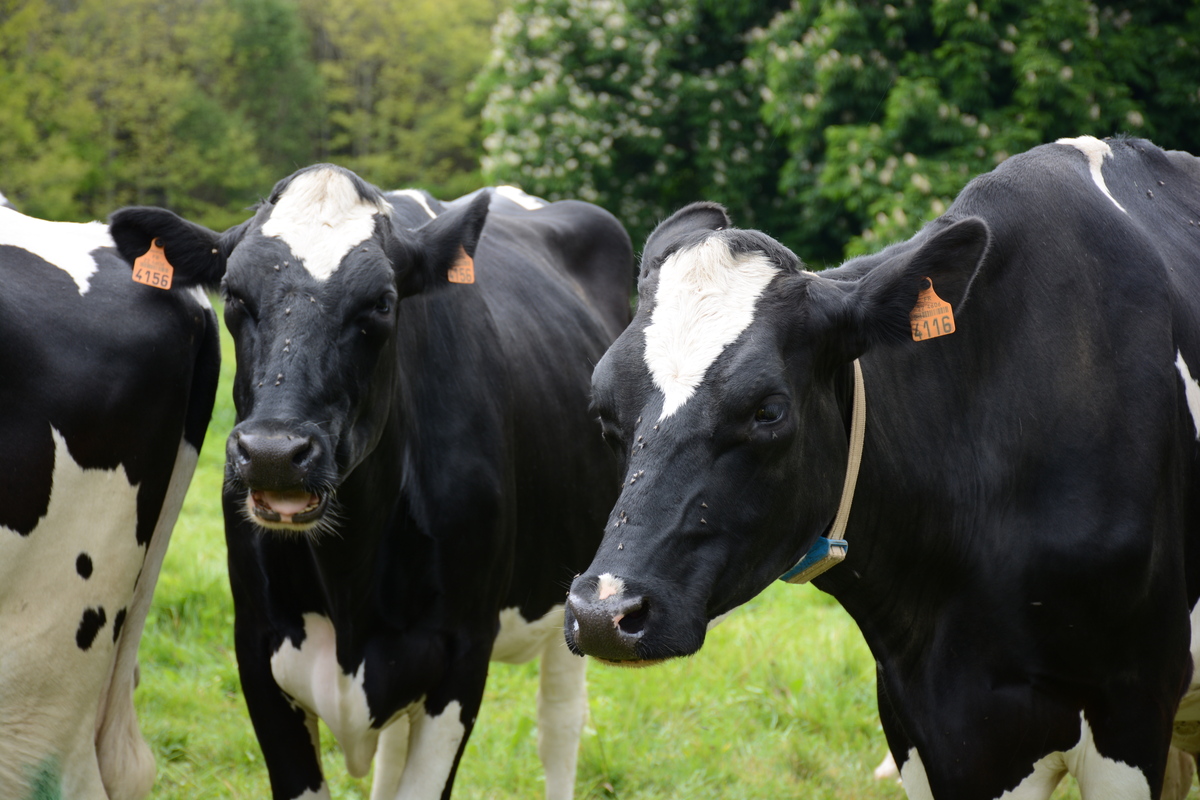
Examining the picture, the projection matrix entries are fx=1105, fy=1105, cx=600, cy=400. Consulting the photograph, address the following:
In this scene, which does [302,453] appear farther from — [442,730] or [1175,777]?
[1175,777]

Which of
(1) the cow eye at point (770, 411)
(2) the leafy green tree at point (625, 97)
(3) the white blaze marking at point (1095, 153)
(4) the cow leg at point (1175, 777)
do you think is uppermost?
(3) the white blaze marking at point (1095, 153)

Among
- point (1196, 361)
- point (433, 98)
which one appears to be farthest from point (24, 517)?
point (433, 98)

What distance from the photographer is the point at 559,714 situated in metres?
4.56

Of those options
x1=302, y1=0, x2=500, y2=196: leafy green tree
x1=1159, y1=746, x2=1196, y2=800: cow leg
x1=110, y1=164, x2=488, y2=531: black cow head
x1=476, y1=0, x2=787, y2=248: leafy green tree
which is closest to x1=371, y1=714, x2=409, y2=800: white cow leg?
x1=110, y1=164, x2=488, y2=531: black cow head

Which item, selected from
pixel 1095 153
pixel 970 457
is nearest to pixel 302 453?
pixel 970 457

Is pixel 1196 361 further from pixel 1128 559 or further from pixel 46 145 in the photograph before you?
Answer: pixel 46 145

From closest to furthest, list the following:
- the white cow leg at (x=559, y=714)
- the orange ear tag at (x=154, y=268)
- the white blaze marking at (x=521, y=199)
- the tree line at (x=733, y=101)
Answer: the orange ear tag at (x=154, y=268)
the white cow leg at (x=559, y=714)
the white blaze marking at (x=521, y=199)
the tree line at (x=733, y=101)

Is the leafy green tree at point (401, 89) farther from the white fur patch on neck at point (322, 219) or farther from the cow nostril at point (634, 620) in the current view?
the cow nostril at point (634, 620)

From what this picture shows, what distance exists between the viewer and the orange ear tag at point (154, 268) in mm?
3209

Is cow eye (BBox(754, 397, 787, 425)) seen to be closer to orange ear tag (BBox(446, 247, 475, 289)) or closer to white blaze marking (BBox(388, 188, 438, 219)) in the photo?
orange ear tag (BBox(446, 247, 475, 289))

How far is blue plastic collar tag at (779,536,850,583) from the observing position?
8.23ft

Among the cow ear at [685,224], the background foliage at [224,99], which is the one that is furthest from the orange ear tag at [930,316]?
the background foliage at [224,99]

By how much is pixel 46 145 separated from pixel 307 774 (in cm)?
3151

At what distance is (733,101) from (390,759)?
601 inches
